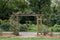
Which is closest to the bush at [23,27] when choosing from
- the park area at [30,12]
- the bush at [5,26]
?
the park area at [30,12]

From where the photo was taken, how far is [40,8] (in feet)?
117

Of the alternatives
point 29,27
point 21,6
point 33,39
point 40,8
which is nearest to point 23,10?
point 21,6

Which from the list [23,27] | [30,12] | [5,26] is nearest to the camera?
[23,27]

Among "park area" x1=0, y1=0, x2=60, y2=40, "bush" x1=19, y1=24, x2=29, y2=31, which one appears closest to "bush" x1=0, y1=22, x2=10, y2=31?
"park area" x1=0, y1=0, x2=60, y2=40

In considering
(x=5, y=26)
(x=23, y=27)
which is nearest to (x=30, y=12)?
(x=23, y=27)

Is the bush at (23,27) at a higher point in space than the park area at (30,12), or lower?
lower

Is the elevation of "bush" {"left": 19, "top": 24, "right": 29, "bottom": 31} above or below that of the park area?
below

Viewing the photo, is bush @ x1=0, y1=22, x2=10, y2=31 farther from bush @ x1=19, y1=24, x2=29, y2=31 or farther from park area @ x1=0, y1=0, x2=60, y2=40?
bush @ x1=19, y1=24, x2=29, y2=31

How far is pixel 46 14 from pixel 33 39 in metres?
15.2

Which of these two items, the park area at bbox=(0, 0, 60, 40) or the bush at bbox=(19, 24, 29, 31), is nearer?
the bush at bbox=(19, 24, 29, 31)

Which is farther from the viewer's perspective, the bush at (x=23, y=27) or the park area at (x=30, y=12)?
the park area at (x=30, y=12)

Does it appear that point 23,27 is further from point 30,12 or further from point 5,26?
point 30,12

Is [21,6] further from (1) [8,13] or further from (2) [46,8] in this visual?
(2) [46,8]

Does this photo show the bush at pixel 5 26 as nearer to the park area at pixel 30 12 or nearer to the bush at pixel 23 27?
the park area at pixel 30 12
